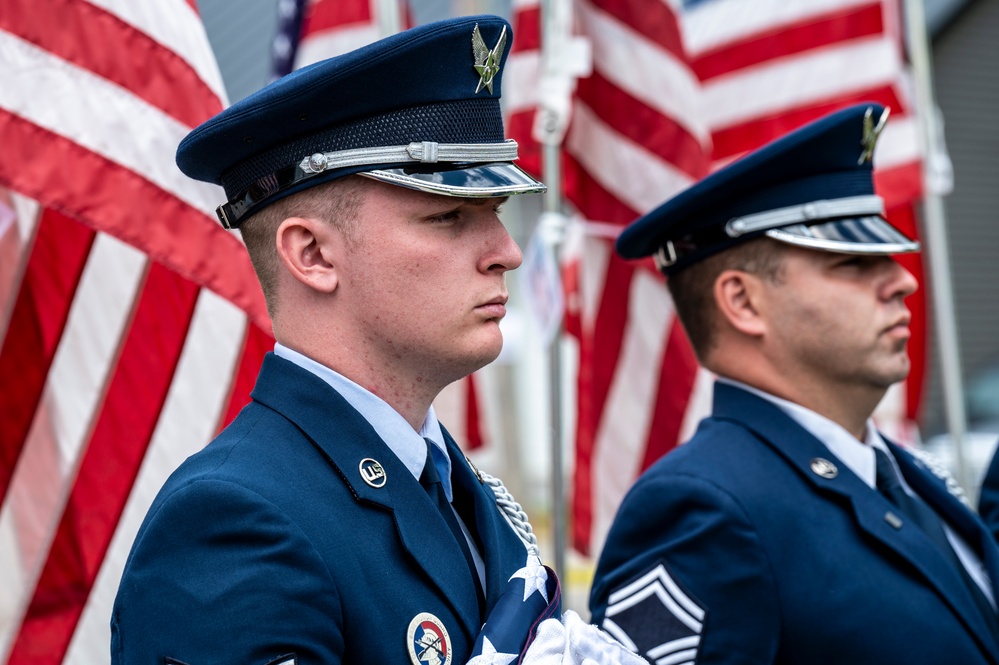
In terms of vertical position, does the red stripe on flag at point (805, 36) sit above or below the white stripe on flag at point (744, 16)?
below

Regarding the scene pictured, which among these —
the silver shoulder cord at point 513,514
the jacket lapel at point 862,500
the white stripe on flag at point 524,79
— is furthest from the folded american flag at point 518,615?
the white stripe on flag at point 524,79

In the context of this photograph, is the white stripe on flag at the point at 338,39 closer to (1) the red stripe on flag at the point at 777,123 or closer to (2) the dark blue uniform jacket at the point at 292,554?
(1) the red stripe on flag at the point at 777,123

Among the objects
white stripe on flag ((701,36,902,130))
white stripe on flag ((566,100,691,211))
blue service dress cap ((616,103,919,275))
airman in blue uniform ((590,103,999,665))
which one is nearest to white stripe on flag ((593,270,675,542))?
white stripe on flag ((566,100,691,211))

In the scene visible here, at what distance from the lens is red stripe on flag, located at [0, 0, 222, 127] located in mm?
2736

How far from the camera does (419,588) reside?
5.65 ft

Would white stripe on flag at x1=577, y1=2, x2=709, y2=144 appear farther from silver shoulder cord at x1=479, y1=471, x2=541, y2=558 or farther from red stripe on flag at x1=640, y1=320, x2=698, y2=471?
silver shoulder cord at x1=479, y1=471, x2=541, y2=558

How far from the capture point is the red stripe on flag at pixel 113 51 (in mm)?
2736

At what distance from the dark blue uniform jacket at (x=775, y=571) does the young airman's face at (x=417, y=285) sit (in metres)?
0.90

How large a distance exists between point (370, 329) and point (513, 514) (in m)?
0.50

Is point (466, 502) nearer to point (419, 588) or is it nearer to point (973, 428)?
point (419, 588)

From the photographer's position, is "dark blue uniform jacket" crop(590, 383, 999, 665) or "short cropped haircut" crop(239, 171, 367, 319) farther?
"dark blue uniform jacket" crop(590, 383, 999, 665)

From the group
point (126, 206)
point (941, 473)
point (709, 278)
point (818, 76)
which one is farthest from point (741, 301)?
point (818, 76)

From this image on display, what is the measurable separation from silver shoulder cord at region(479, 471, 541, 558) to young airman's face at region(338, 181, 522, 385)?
1.24ft

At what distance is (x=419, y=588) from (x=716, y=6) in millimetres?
4599
